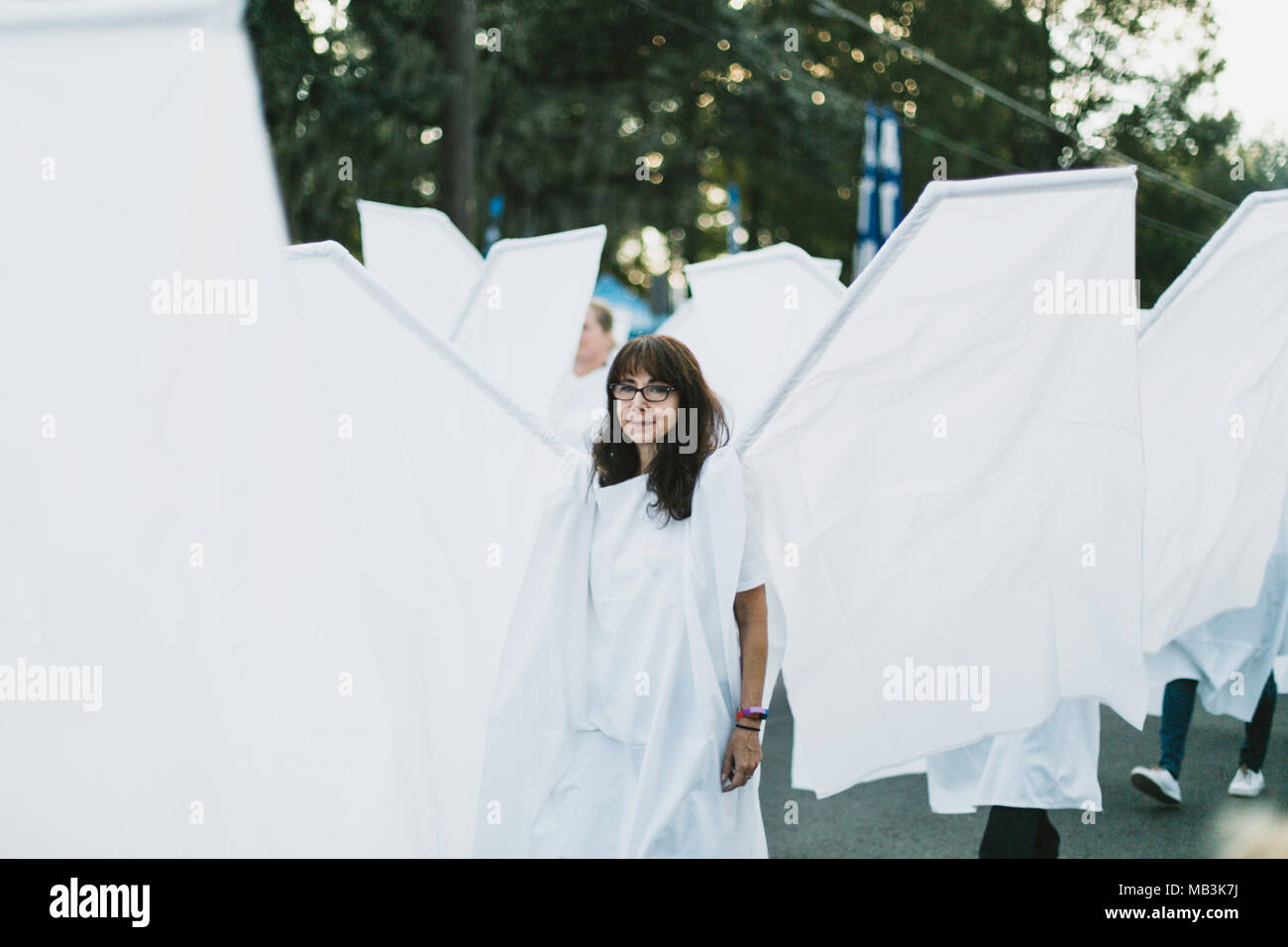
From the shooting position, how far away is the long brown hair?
2.91 meters

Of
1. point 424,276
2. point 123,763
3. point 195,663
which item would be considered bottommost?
point 123,763

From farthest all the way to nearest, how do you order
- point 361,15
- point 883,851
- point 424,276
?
point 361,15
point 424,276
point 883,851

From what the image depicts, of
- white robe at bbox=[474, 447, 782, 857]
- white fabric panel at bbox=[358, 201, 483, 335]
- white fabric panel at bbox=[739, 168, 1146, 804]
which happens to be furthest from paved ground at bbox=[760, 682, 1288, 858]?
white fabric panel at bbox=[358, 201, 483, 335]

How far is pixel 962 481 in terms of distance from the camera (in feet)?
9.82

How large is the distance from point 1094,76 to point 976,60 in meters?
2.53

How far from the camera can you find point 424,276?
18.5 feet

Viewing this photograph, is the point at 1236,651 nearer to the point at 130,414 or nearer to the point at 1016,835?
the point at 1016,835

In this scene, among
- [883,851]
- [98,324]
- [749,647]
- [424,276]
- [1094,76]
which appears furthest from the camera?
[1094,76]

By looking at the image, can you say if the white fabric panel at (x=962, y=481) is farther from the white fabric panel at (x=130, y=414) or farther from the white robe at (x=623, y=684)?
the white fabric panel at (x=130, y=414)

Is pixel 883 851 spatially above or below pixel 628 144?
below

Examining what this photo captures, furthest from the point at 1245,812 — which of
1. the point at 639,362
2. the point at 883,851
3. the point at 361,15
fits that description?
the point at 361,15

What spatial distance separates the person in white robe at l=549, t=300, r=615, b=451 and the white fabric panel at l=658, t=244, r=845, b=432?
751 millimetres

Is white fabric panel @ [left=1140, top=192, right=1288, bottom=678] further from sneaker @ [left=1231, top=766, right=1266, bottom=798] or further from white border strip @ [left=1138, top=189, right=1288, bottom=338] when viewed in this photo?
sneaker @ [left=1231, top=766, right=1266, bottom=798]
